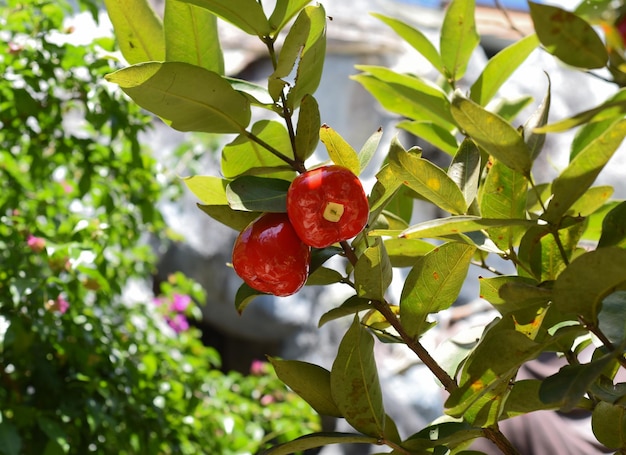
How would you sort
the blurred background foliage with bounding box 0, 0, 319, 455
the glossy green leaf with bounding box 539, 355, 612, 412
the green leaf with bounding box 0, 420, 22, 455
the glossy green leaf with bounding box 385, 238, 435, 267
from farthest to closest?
the blurred background foliage with bounding box 0, 0, 319, 455
the green leaf with bounding box 0, 420, 22, 455
the glossy green leaf with bounding box 385, 238, 435, 267
the glossy green leaf with bounding box 539, 355, 612, 412

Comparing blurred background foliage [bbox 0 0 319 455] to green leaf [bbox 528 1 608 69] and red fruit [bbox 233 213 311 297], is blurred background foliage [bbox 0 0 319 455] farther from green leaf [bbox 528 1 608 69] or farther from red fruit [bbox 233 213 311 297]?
green leaf [bbox 528 1 608 69]

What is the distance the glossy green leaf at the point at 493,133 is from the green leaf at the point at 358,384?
0.13 m

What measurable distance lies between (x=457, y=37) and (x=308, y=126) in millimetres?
253

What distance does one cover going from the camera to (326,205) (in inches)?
16.5

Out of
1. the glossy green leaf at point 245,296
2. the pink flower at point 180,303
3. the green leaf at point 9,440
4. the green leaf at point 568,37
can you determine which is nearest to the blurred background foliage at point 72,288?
the green leaf at point 9,440

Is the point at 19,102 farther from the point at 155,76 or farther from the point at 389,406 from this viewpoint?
the point at 389,406

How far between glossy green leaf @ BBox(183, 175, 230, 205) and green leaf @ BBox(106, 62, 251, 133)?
0.04 m

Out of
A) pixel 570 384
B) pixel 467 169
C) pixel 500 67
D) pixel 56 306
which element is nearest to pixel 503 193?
pixel 467 169

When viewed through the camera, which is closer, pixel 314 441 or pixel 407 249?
pixel 314 441

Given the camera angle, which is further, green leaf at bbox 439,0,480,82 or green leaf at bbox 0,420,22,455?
green leaf at bbox 0,420,22,455

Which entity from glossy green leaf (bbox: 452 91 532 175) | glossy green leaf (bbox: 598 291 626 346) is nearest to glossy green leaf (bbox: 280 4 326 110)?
glossy green leaf (bbox: 452 91 532 175)

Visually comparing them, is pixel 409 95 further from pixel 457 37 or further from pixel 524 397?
pixel 524 397

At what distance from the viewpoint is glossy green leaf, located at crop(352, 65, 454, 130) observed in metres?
0.66

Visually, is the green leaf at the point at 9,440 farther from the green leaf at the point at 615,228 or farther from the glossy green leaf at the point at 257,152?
the green leaf at the point at 615,228
